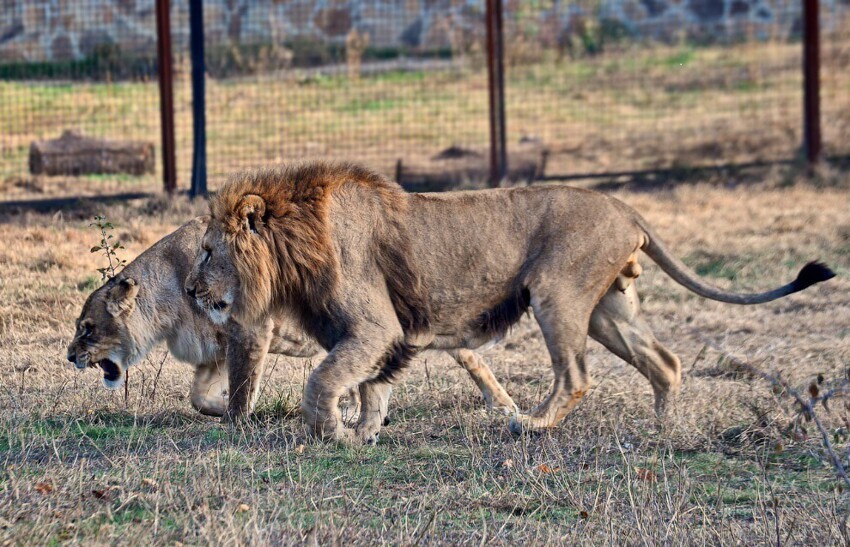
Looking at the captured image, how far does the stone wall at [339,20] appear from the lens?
993 centimetres

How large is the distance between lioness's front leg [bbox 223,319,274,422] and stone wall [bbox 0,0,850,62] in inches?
215

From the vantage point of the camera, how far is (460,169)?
1005 cm

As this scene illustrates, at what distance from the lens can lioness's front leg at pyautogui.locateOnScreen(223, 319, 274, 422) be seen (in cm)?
515

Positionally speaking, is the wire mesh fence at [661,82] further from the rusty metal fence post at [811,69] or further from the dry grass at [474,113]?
the rusty metal fence post at [811,69]

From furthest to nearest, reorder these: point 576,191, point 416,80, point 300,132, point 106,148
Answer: point 416,80
point 300,132
point 106,148
point 576,191

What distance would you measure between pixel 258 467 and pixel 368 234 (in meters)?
1.13

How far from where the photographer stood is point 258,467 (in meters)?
4.37

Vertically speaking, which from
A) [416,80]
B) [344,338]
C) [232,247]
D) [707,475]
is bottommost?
[707,475]

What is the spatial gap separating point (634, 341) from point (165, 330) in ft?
6.92

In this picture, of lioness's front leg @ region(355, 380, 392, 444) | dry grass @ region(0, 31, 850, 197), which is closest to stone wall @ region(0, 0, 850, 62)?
dry grass @ region(0, 31, 850, 197)

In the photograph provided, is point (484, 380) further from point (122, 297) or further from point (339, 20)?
point (339, 20)

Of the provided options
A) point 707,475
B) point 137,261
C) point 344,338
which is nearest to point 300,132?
→ point 137,261

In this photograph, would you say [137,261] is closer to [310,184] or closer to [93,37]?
[310,184]

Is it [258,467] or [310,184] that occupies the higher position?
[310,184]
